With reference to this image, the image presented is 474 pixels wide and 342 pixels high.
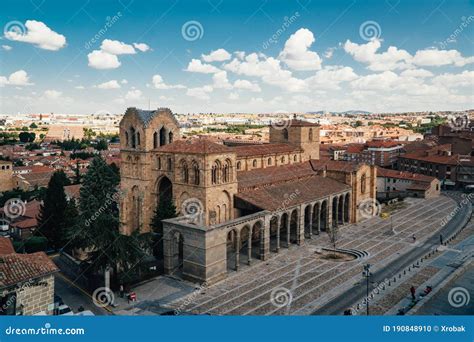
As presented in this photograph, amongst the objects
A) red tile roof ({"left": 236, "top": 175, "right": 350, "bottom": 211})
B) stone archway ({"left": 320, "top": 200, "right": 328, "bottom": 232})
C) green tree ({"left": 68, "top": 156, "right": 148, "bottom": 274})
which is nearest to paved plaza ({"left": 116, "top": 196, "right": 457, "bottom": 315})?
→ stone archway ({"left": 320, "top": 200, "right": 328, "bottom": 232})

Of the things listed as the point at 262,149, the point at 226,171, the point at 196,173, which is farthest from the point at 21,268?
the point at 262,149

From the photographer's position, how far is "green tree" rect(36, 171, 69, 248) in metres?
49.5

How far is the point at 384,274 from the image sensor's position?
39.9m

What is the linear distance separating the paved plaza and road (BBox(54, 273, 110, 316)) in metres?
2.53

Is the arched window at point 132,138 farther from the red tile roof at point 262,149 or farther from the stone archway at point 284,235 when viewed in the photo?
the stone archway at point 284,235

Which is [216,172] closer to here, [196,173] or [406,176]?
[196,173]

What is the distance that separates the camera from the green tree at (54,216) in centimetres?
4950

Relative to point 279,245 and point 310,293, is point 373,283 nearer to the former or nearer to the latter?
point 310,293

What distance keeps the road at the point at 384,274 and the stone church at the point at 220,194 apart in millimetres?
10126

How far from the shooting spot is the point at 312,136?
66.2 meters

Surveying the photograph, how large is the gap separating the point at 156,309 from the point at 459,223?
152 ft

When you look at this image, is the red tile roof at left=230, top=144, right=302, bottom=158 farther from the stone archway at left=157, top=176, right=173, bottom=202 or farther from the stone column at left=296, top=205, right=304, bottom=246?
the stone column at left=296, top=205, right=304, bottom=246
